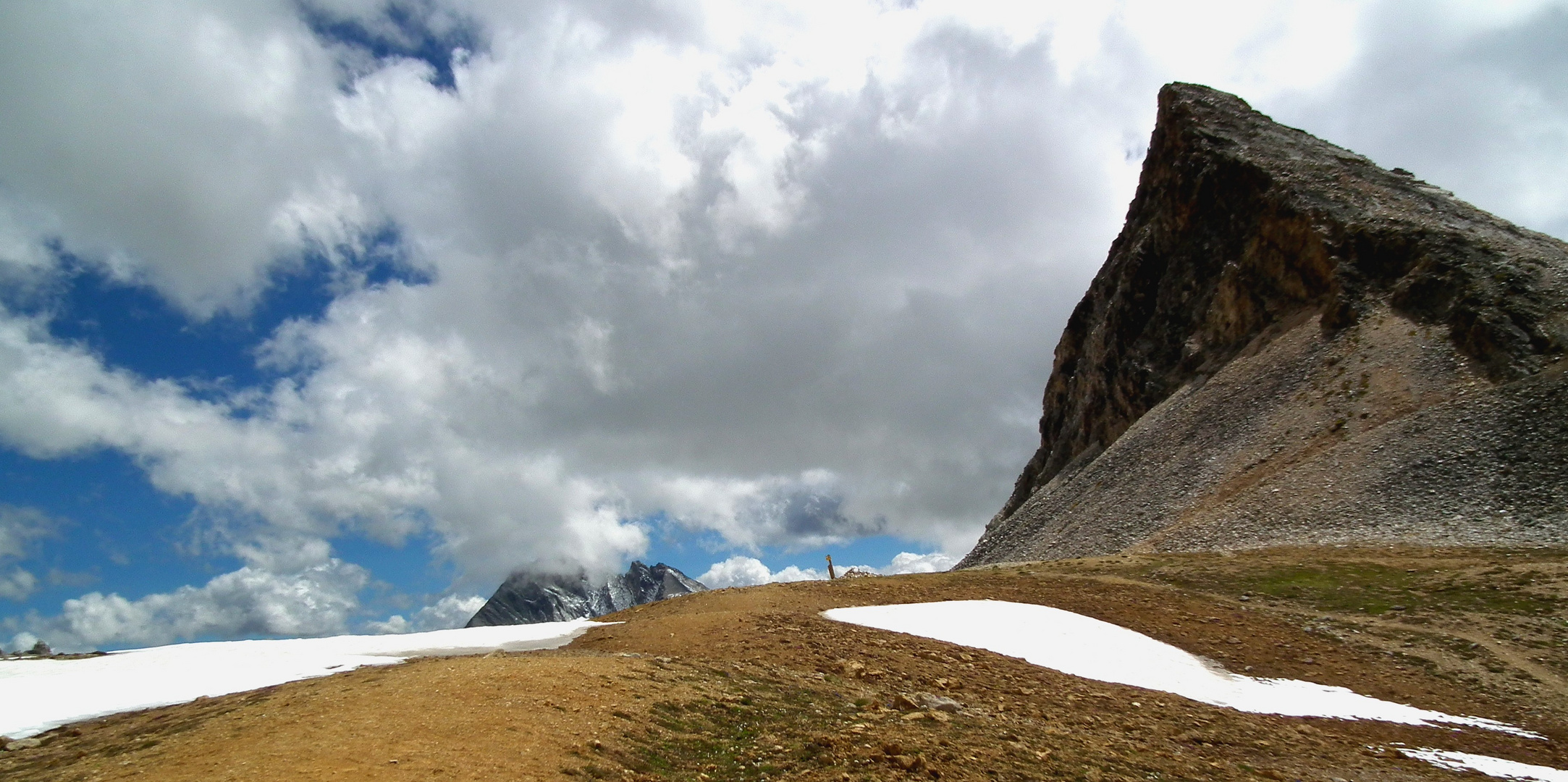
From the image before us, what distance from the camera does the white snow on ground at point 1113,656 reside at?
19000 millimetres

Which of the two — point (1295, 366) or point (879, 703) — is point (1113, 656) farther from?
point (1295, 366)

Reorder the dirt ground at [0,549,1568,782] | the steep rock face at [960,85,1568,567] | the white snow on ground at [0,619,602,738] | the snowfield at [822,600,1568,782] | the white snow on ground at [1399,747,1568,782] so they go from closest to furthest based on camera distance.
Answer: the dirt ground at [0,549,1568,782]
the white snow on ground at [1399,747,1568,782]
the white snow on ground at [0,619,602,738]
the snowfield at [822,600,1568,782]
the steep rock face at [960,85,1568,567]

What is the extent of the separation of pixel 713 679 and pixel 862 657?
14.3ft

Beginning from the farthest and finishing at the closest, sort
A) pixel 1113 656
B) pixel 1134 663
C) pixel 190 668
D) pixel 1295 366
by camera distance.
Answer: pixel 1295 366, pixel 1113 656, pixel 1134 663, pixel 190 668

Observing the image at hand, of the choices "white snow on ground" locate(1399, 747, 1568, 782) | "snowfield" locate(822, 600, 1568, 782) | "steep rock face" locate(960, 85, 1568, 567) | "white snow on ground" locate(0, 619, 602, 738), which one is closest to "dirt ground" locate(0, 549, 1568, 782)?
"white snow on ground" locate(1399, 747, 1568, 782)

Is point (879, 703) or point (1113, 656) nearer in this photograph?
point (879, 703)

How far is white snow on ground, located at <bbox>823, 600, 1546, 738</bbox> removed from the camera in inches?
748

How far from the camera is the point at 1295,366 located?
197 ft

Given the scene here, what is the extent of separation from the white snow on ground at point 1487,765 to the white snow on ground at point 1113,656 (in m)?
2.20

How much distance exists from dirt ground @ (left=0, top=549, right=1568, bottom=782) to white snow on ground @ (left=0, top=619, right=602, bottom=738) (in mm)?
1413

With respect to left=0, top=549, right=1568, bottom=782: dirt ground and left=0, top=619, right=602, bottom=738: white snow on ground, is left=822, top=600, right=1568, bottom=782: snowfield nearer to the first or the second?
left=0, top=549, right=1568, bottom=782: dirt ground

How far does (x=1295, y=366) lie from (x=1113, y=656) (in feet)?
162

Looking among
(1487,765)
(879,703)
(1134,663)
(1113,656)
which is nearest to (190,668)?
(879,703)

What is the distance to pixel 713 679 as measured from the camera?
52.5 feet
